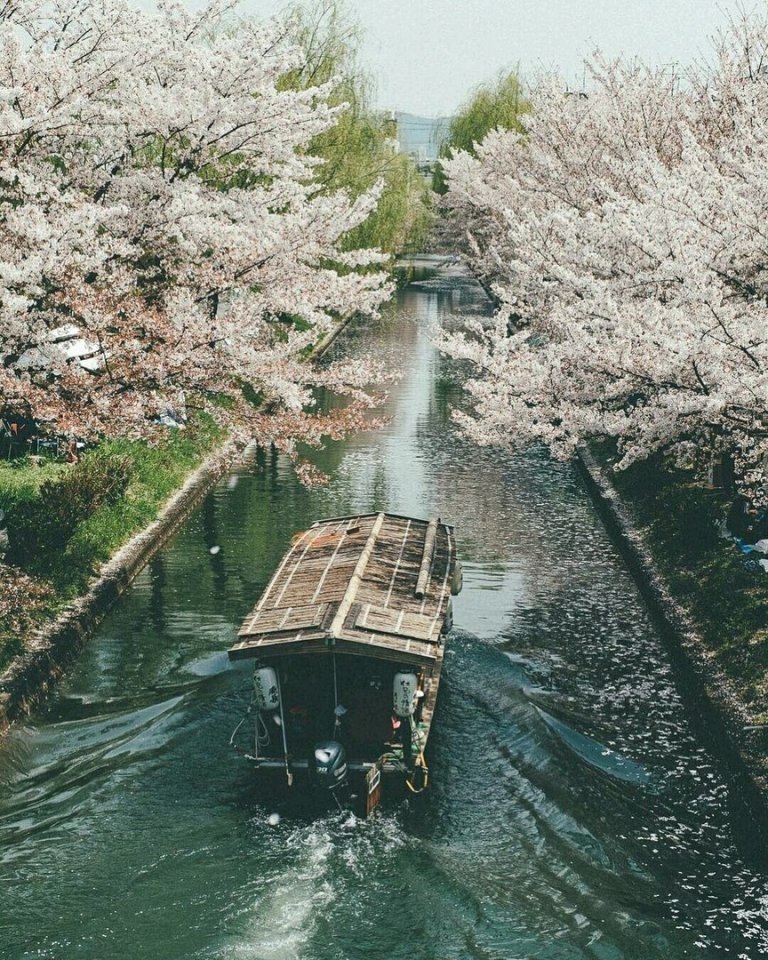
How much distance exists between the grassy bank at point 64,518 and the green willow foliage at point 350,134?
11677 millimetres

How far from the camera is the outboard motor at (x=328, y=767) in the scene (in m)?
13.3

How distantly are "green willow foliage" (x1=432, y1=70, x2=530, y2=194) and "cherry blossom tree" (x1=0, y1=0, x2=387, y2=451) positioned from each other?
46255 mm

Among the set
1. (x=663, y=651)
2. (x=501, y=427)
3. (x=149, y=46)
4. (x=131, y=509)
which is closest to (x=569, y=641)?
(x=663, y=651)

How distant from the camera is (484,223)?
63625 millimetres

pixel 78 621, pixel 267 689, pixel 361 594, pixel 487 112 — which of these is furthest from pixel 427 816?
pixel 487 112

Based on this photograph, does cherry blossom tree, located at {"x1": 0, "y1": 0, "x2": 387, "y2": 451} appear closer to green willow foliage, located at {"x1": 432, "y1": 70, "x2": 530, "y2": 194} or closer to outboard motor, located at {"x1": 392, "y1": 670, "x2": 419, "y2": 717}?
outboard motor, located at {"x1": 392, "y1": 670, "x2": 419, "y2": 717}

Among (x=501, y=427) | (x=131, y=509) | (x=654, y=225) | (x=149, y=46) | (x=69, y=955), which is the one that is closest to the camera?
(x=69, y=955)

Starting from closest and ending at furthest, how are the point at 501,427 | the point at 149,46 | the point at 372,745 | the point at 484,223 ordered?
the point at 372,745, the point at 149,46, the point at 501,427, the point at 484,223

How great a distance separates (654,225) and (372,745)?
29.2 ft

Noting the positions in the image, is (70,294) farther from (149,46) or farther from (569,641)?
(569,641)

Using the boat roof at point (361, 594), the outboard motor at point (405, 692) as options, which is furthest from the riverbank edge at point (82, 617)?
the outboard motor at point (405, 692)

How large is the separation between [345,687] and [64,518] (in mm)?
8359

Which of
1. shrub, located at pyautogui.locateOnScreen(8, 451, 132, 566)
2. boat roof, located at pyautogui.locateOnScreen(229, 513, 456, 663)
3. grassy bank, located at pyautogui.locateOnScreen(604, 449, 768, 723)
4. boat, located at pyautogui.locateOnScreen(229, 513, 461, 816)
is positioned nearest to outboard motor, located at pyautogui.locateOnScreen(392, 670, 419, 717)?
boat, located at pyautogui.locateOnScreen(229, 513, 461, 816)

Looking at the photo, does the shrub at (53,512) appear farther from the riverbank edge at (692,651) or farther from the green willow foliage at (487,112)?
the green willow foliage at (487,112)
